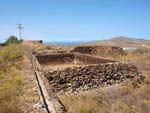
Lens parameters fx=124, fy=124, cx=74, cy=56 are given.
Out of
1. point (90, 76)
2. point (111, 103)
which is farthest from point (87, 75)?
point (111, 103)

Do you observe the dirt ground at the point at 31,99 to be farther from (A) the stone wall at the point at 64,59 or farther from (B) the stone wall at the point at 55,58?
(B) the stone wall at the point at 55,58

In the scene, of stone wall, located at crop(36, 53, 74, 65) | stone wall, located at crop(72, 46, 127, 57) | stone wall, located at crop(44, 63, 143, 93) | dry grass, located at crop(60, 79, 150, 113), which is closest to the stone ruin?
stone wall, located at crop(44, 63, 143, 93)

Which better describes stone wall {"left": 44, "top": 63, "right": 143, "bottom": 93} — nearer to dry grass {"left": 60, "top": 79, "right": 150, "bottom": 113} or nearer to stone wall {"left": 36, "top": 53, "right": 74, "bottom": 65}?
dry grass {"left": 60, "top": 79, "right": 150, "bottom": 113}

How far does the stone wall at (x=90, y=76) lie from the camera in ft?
15.1

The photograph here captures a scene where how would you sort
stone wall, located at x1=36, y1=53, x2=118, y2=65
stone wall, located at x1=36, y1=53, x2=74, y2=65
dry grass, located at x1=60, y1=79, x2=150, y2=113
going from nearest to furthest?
dry grass, located at x1=60, y1=79, x2=150, y2=113 → stone wall, located at x1=36, y1=53, x2=118, y2=65 → stone wall, located at x1=36, y1=53, x2=74, y2=65

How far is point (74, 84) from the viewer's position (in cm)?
480

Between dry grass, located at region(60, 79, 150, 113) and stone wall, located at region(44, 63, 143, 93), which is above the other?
stone wall, located at region(44, 63, 143, 93)

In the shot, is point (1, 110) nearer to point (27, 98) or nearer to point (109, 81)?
point (27, 98)

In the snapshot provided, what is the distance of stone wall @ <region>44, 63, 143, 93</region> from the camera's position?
15.1 ft

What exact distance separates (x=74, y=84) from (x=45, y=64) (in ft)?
15.8

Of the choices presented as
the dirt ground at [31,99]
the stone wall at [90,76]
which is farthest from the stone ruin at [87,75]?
the dirt ground at [31,99]

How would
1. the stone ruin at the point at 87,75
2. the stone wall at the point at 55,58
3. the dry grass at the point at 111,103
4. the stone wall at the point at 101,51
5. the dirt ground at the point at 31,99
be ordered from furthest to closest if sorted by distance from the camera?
1. the stone wall at the point at 101,51
2. the stone wall at the point at 55,58
3. the stone ruin at the point at 87,75
4. the dry grass at the point at 111,103
5. the dirt ground at the point at 31,99

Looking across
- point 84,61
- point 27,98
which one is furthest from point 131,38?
point 27,98

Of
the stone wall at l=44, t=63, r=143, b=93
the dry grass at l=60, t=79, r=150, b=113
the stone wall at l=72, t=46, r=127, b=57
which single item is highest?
the stone wall at l=72, t=46, r=127, b=57
